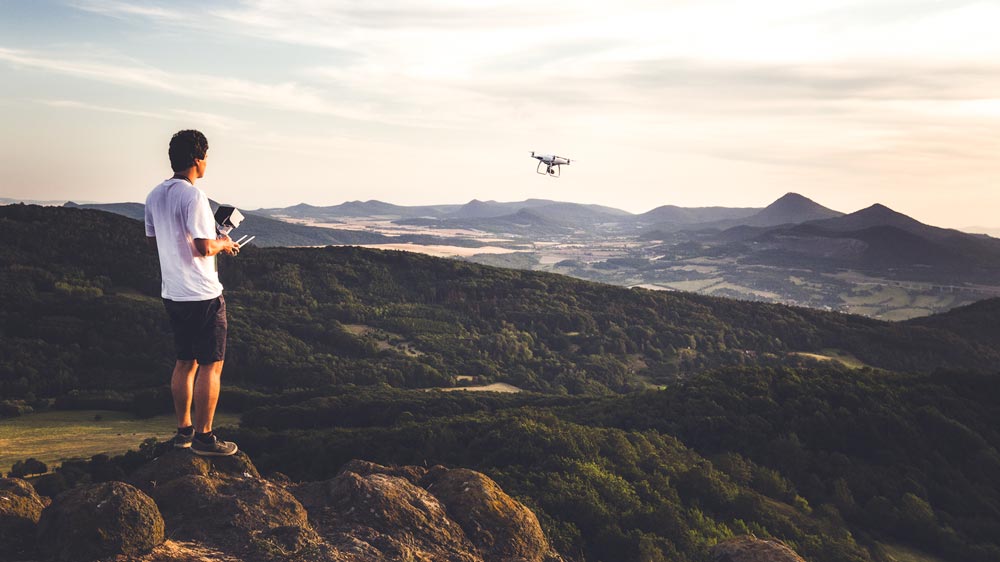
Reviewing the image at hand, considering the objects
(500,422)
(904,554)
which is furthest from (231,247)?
(904,554)

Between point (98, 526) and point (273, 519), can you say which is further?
point (273, 519)

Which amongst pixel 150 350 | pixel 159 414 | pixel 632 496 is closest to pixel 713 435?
pixel 632 496

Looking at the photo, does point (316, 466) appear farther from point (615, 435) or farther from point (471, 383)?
point (471, 383)

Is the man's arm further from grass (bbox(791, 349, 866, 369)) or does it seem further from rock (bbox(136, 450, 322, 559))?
grass (bbox(791, 349, 866, 369))

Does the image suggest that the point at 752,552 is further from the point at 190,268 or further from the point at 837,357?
the point at 837,357

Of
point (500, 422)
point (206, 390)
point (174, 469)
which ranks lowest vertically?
point (500, 422)

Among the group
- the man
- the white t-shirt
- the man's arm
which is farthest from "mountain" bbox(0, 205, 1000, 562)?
the man's arm
